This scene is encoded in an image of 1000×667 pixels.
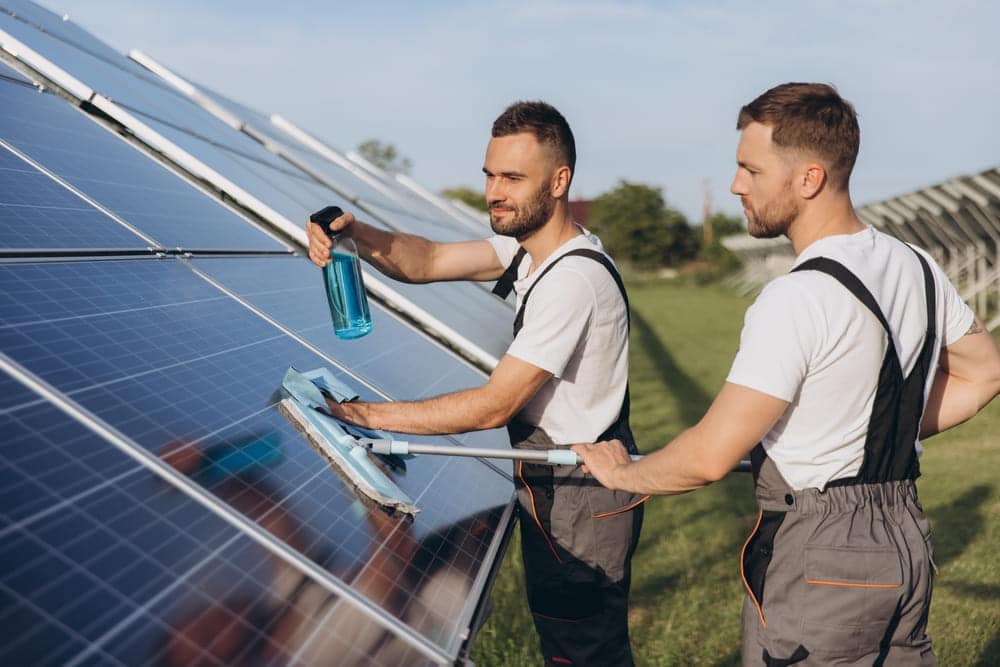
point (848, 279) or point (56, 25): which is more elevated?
point (848, 279)

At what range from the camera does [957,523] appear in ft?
22.9

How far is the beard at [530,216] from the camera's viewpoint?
10.0 feet

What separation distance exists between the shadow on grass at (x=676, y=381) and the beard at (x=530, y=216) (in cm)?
806

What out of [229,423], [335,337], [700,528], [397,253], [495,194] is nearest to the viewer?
[229,423]

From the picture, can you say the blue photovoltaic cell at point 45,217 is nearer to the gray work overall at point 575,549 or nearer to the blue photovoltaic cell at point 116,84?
the gray work overall at point 575,549

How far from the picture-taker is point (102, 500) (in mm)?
1594

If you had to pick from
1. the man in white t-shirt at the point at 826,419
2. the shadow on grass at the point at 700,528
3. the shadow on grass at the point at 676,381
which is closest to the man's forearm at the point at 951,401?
the man in white t-shirt at the point at 826,419

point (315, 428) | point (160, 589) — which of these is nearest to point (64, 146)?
point (315, 428)

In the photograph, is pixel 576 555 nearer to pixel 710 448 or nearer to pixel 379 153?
pixel 710 448

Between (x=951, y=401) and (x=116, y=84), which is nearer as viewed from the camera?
(x=951, y=401)

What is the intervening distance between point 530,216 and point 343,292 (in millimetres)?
651

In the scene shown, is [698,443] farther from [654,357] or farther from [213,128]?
[654,357]

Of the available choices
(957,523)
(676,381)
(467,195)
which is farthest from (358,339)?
(467,195)

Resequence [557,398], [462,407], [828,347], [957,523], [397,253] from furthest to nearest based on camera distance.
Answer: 1. [957,523]
2. [397,253]
3. [557,398]
4. [462,407]
5. [828,347]
